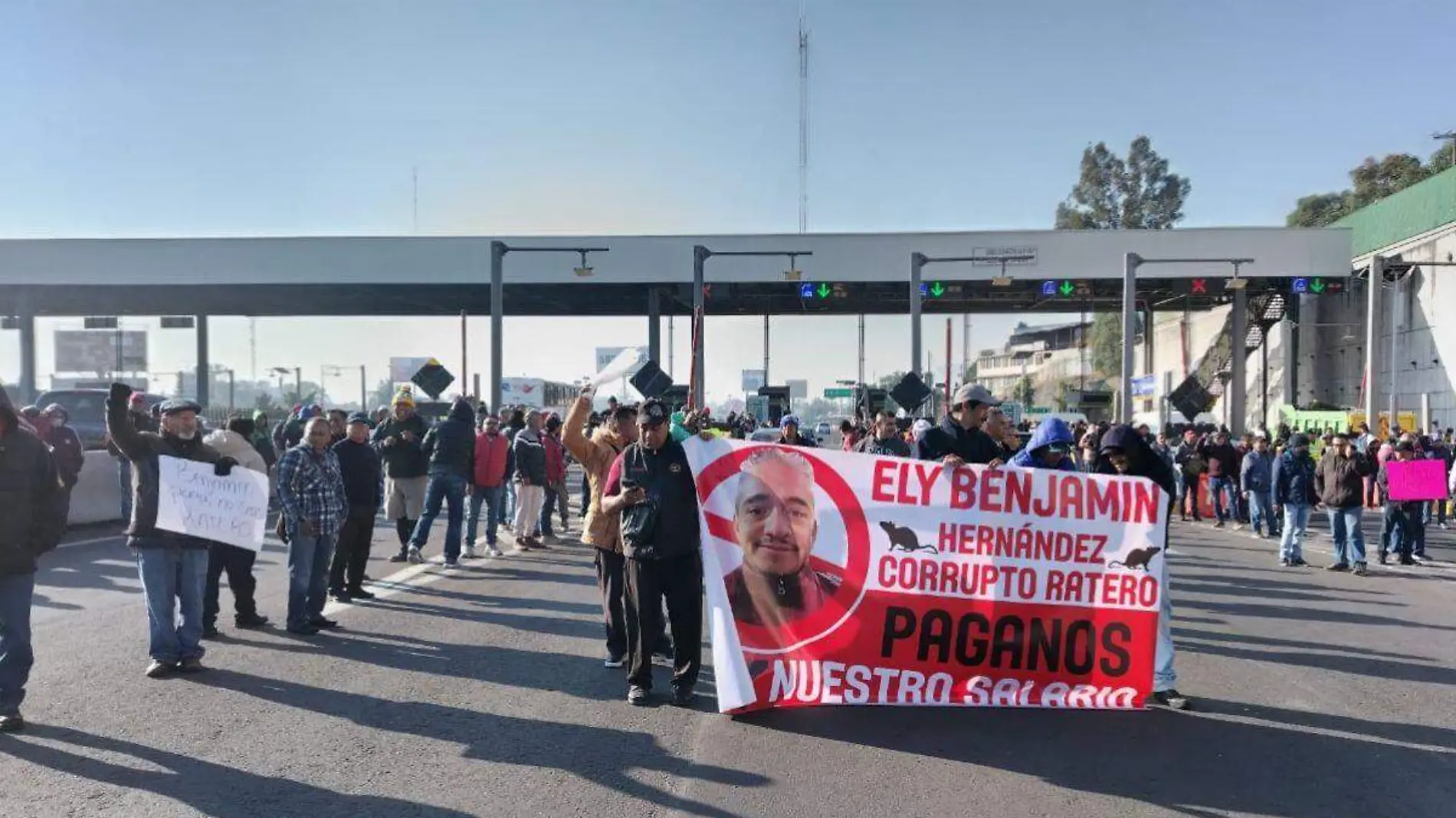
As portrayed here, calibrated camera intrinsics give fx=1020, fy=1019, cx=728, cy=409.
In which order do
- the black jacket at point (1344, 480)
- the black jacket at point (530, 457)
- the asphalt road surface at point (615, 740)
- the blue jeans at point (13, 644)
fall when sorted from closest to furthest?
the asphalt road surface at point (615, 740) < the blue jeans at point (13, 644) < the black jacket at point (1344, 480) < the black jacket at point (530, 457)

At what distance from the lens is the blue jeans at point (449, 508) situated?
12.3m

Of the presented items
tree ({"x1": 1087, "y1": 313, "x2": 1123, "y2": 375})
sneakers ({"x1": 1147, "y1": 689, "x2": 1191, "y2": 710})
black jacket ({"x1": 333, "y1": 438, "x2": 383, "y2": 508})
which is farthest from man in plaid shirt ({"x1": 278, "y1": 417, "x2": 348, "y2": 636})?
tree ({"x1": 1087, "y1": 313, "x2": 1123, "y2": 375})

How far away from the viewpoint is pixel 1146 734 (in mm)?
5836

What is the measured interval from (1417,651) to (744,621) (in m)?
5.93

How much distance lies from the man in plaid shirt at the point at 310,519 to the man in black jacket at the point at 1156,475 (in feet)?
19.9

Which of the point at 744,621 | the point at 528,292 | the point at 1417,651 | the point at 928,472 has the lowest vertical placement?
the point at 1417,651

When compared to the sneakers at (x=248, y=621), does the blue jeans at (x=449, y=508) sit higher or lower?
higher

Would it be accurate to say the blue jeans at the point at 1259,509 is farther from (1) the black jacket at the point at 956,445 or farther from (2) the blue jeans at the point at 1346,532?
(1) the black jacket at the point at 956,445

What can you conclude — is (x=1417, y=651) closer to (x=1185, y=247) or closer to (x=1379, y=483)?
(x=1379, y=483)

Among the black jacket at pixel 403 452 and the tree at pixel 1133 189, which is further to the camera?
→ the tree at pixel 1133 189

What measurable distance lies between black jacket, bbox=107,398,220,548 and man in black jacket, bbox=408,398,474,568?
502 cm

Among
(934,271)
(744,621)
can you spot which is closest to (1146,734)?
(744,621)

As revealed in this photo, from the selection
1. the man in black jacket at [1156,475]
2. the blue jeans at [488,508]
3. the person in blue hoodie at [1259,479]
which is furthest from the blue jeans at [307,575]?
the person in blue hoodie at [1259,479]

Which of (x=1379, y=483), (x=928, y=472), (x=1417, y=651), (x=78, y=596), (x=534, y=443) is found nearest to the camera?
(x=928, y=472)
